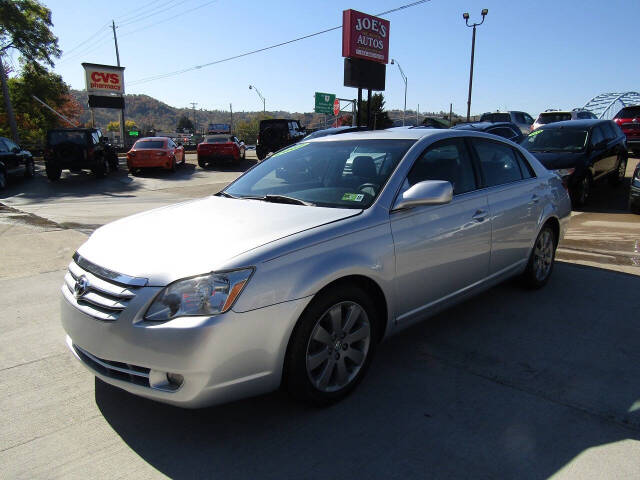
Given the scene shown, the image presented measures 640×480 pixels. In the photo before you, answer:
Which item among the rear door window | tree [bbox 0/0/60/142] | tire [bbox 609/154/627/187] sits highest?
tree [bbox 0/0/60/142]

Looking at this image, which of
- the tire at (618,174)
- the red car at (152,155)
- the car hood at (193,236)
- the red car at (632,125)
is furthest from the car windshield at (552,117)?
the car hood at (193,236)

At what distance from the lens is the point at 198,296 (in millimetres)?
2355

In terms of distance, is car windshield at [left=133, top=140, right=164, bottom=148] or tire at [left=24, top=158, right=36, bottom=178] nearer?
tire at [left=24, top=158, right=36, bottom=178]

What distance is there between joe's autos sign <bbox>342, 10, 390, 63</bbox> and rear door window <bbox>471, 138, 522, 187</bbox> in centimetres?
2183

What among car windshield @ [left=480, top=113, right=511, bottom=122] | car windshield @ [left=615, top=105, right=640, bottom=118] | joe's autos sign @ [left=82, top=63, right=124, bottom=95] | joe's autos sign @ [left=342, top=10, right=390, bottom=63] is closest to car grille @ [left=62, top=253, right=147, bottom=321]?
car windshield @ [left=615, top=105, right=640, bottom=118]

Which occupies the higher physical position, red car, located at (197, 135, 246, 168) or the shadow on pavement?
red car, located at (197, 135, 246, 168)

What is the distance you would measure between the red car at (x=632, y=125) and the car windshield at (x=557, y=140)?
8276 mm

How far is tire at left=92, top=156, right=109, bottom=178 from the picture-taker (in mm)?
17984

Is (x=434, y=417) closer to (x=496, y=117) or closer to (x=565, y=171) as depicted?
(x=565, y=171)

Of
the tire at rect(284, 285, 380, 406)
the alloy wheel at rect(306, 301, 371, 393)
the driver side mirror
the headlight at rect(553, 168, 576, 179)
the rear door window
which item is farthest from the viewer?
the headlight at rect(553, 168, 576, 179)

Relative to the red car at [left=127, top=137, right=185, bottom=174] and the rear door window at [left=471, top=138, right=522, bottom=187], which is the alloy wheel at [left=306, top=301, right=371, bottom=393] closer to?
the rear door window at [left=471, top=138, right=522, bottom=187]

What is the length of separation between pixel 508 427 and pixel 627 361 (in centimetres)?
136

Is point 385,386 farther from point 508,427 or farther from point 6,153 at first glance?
point 6,153

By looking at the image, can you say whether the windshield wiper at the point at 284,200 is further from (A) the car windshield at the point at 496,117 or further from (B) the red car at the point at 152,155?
(A) the car windshield at the point at 496,117
